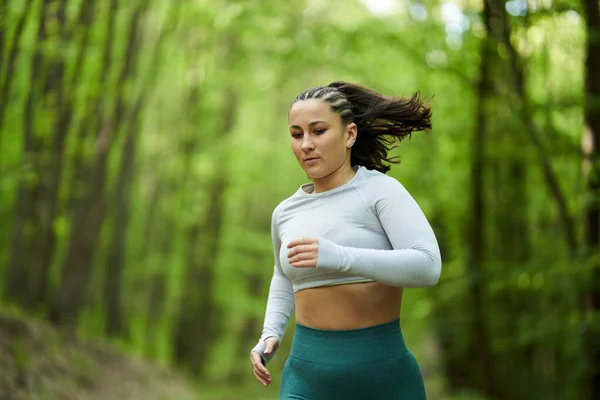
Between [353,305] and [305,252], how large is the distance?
36 centimetres

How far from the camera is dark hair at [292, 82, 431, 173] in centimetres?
279

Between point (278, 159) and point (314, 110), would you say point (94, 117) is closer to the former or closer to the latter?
point (278, 159)

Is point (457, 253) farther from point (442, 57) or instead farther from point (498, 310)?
point (442, 57)

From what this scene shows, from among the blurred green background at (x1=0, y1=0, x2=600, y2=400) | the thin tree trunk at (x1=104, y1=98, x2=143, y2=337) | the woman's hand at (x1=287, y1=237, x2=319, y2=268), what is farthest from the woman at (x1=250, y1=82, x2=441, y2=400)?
the thin tree trunk at (x1=104, y1=98, x2=143, y2=337)

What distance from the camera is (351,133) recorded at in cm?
272

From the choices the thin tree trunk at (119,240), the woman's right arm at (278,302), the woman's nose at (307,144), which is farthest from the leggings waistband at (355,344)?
the thin tree trunk at (119,240)

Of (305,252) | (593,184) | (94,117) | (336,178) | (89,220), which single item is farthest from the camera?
(94,117)

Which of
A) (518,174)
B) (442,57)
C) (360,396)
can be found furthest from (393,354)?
(518,174)

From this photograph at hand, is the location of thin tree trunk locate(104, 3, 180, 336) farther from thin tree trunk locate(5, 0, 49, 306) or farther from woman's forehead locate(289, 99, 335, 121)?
woman's forehead locate(289, 99, 335, 121)

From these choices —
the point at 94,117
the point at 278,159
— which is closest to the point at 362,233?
the point at 94,117

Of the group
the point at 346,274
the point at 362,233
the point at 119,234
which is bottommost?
the point at 119,234

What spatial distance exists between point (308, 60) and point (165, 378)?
6.50 m

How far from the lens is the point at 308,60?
12.2 meters

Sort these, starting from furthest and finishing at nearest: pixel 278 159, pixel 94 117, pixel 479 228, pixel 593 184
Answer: pixel 278 159
pixel 94 117
pixel 479 228
pixel 593 184
